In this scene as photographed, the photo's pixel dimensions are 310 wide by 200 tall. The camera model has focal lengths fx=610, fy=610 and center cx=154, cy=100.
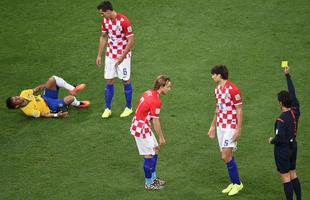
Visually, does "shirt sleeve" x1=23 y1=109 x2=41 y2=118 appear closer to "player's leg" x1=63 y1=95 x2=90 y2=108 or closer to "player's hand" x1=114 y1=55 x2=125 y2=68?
"player's leg" x1=63 y1=95 x2=90 y2=108

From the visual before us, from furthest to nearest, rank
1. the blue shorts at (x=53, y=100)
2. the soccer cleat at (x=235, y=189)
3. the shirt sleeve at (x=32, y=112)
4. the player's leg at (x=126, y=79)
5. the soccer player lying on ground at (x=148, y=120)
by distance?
the blue shorts at (x=53, y=100) → the shirt sleeve at (x=32, y=112) → the player's leg at (x=126, y=79) → the soccer cleat at (x=235, y=189) → the soccer player lying on ground at (x=148, y=120)

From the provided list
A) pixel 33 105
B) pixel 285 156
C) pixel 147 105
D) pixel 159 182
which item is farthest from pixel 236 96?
pixel 33 105

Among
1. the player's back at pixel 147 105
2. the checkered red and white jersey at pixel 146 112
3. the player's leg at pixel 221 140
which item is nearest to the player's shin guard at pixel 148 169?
the checkered red and white jersey at pixel 146 112

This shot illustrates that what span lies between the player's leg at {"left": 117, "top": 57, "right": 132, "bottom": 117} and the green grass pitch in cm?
25

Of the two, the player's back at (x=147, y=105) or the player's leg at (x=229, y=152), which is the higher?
the player's back at (x=147, y=105)

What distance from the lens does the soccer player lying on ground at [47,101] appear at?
1180cm

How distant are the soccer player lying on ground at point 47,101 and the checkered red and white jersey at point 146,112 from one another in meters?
2.99

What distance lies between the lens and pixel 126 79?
11.7 m

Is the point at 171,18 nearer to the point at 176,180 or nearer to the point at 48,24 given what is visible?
the point at 48,24

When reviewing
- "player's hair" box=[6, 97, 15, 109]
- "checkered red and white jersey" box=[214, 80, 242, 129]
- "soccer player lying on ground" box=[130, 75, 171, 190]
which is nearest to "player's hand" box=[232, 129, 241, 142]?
"checkered red and white jersey" box=[214, 80, 242, 129]

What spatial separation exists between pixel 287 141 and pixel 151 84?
4736 millimetres

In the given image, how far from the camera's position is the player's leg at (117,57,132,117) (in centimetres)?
1162

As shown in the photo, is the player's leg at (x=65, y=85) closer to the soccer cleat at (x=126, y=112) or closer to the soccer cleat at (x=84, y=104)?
A: the soccer cleat at (x=84, y=104)

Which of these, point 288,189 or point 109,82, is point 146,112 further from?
point 109,82
